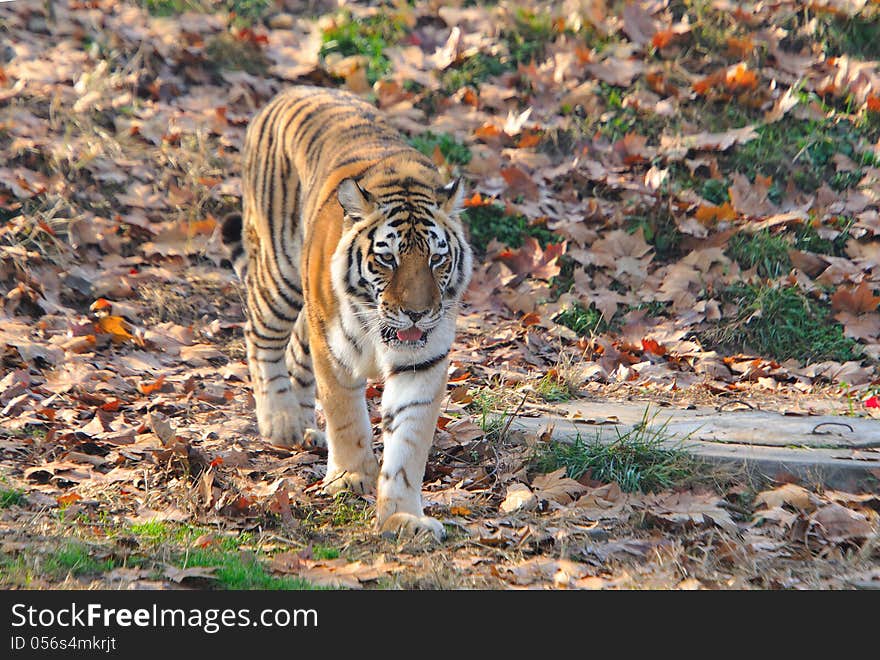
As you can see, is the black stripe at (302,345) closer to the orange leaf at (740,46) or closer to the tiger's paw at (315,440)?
the tiger's paw at (315,440)

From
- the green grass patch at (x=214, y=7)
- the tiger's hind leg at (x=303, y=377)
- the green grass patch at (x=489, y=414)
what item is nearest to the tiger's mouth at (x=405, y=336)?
the green grass patch at (x=489, y=414)

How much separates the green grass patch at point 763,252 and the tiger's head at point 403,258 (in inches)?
134

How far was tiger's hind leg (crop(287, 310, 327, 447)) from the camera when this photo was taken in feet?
19.4

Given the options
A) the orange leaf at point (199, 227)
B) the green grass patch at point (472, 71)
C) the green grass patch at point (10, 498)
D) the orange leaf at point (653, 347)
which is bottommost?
the green grass patch at point (10, 498)

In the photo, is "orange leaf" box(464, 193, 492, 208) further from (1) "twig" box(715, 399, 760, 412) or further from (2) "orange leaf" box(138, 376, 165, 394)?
(2) "orange leaf" box(138, 376, 165, 394)

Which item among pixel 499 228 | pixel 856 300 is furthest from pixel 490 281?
pixel 856 300

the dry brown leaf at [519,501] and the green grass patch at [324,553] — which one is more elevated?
the dry brown leaf at [519,501]

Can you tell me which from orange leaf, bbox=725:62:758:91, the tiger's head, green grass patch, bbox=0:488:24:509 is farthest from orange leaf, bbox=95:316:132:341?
orange leaf, bbox=725:62:758:91

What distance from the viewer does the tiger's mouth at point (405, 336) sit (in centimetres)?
468

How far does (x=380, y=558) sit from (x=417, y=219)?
1.38 metres

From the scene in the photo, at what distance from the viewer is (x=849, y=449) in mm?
5332

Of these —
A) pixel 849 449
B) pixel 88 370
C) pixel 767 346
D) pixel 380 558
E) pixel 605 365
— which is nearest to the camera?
pixel 380 558

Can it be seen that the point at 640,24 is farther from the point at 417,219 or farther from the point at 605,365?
the point at 417,219
